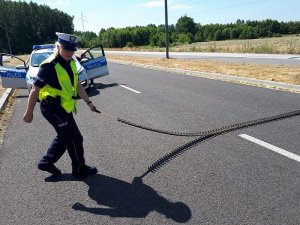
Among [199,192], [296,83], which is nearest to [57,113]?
[199,192]

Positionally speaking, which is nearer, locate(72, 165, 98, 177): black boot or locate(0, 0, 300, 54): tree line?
locate(72, 165, 98, 177): black boot

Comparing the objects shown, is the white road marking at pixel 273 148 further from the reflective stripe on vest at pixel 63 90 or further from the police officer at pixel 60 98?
the reflective stripe on vest at pixel 63 90

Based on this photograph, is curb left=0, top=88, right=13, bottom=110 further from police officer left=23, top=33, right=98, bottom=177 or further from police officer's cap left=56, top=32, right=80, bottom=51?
police officer's cap left=56, top=32, right=80, bottom=51

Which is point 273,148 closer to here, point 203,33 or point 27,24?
point 203,33

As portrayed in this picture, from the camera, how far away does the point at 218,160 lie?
4902mm

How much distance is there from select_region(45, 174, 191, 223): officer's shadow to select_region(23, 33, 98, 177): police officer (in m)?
0.51

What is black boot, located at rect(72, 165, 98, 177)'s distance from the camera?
15.4 ft

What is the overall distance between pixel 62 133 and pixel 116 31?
89183mm

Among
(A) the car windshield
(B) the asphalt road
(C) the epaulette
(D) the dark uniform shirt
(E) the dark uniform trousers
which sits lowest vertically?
(B) the asphalt road

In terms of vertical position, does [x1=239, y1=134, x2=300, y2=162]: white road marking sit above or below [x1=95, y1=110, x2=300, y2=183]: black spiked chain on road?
above

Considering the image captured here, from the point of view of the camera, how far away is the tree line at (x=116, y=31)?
8738 centimetres

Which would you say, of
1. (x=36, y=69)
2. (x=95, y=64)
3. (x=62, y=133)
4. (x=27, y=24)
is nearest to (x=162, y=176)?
(x=62, y=133)

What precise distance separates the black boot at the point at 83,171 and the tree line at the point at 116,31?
71577 millimetres

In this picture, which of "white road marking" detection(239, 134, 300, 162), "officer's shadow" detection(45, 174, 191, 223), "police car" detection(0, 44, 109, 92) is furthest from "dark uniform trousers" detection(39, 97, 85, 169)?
"police car" detection(0, 44, 109, 92)
